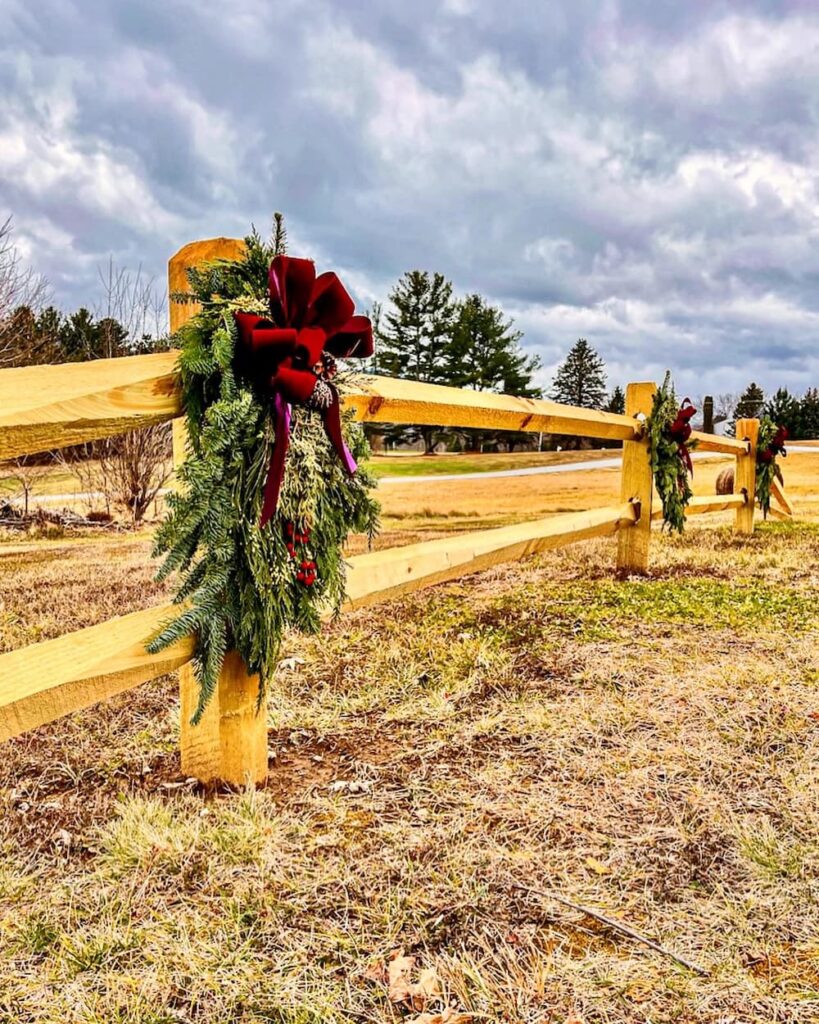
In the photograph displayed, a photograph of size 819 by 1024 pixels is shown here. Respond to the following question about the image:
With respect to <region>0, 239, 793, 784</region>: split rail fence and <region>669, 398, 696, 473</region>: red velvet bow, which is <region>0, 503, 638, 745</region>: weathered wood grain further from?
<region>669, 398, 696, 473</region>: red velvet bow

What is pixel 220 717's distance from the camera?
195 centimetres

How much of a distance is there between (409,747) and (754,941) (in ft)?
3.76

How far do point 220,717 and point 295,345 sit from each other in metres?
1.07

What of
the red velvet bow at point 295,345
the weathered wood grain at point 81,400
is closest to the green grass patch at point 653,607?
the red velvet bow at point 295,345

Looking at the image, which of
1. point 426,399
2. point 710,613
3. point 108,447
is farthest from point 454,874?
point 108,447

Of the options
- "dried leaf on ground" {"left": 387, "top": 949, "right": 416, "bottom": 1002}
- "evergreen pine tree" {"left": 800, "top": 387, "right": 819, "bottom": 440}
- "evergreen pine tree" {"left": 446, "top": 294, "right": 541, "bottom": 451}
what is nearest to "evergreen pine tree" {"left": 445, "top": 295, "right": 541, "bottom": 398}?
"evergreen pine tree" {"left": 446, "top": 294, "right": 541, "bottom": 451}

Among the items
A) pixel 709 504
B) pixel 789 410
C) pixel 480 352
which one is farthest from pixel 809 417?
pixel 709 504

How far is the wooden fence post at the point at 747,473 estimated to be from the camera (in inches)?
288

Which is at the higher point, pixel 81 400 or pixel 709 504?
pixel 81 400

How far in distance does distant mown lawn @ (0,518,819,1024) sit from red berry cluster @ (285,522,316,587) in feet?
2.06

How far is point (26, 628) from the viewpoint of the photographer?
3.55 m

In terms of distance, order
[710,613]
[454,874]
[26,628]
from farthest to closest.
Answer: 1. [710,613]
2. [26,628]
3. [454,874]

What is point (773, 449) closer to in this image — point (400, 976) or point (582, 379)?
point (400, 976)

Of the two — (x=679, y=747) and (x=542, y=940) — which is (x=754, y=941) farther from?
(x=679, y=747)
